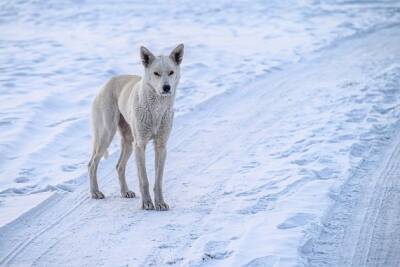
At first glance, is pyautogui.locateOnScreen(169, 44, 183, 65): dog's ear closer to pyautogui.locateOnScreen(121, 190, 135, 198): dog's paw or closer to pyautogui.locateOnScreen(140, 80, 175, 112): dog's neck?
pyautogui.locateOnScreen(140, 80, 175, 112): dog's neck

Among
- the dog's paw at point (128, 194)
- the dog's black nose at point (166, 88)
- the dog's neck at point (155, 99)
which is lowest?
the dog's paw at point (128, 194)

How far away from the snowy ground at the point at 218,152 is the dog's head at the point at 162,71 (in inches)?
53.2

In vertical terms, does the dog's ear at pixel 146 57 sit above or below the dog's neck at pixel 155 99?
above

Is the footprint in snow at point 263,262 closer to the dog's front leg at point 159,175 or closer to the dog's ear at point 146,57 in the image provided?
the dog's front leg at point 159,175

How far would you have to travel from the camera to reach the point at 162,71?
22.4 ft

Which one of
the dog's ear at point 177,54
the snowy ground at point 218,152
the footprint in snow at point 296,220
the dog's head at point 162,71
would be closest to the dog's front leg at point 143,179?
the snowy ground at point 218,152

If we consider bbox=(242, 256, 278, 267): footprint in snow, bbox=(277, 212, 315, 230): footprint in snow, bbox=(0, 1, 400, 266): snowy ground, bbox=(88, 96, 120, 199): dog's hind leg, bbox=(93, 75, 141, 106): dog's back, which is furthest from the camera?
bbox=(93, 75, 141, 106): dog's back

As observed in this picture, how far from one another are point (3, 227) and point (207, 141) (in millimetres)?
4014

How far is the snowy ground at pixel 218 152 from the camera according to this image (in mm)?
5574

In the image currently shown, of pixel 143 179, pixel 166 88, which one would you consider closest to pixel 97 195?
pixel 143 179

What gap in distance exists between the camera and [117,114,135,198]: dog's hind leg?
7320 mm

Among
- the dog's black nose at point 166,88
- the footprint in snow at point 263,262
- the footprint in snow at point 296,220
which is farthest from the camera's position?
the dog's black nose at point 166,88

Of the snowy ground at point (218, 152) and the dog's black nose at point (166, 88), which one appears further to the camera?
the dog's black nose at point (166, 88)

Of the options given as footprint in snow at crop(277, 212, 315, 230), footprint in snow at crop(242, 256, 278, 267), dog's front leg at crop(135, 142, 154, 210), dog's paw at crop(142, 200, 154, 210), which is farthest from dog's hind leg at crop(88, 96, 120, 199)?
footprint in snow at crop(242, 256, 278, 267)
